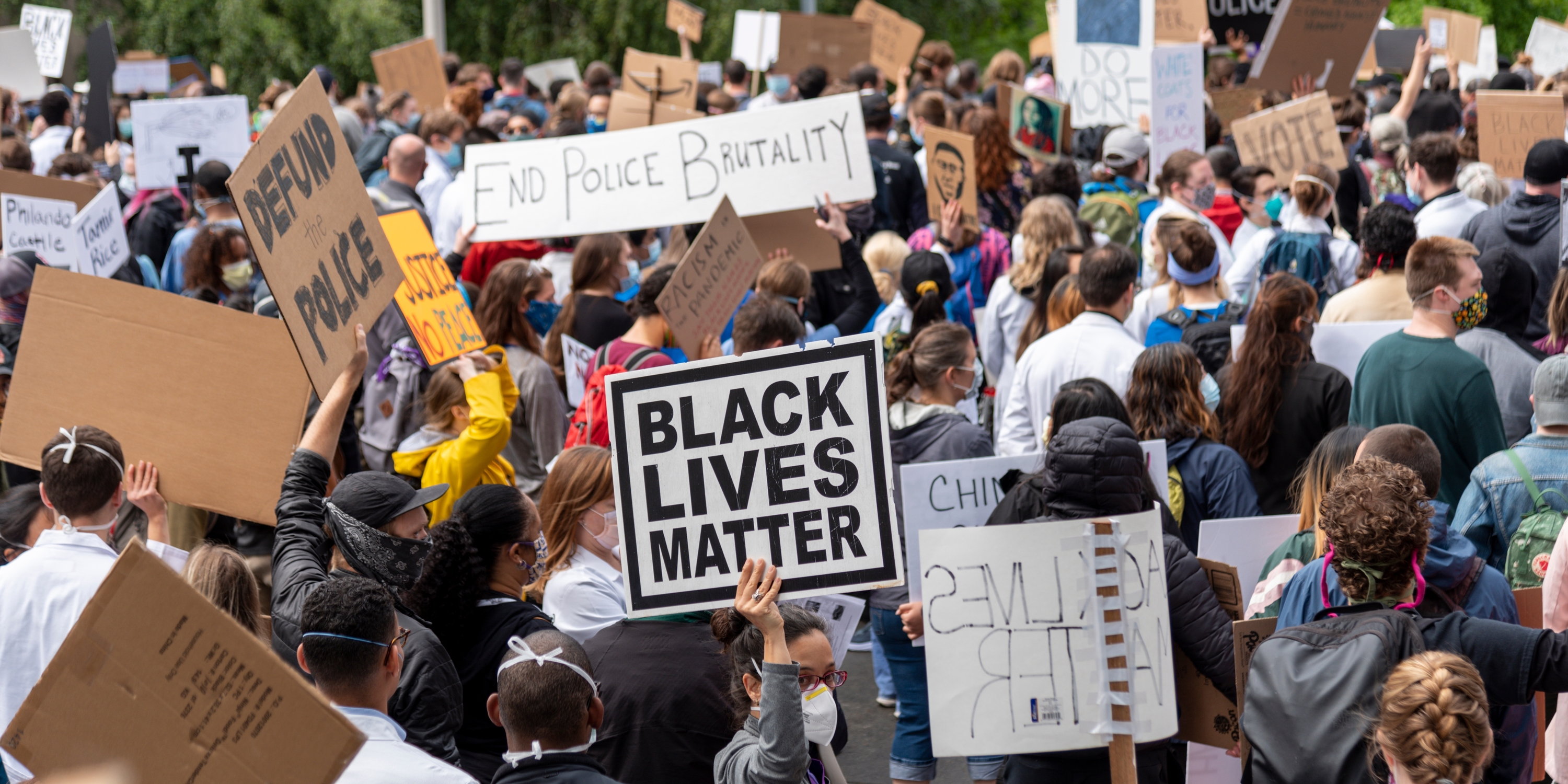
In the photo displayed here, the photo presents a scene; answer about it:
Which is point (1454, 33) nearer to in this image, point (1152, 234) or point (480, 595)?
point (1152, 234)

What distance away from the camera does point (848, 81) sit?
1398 cm

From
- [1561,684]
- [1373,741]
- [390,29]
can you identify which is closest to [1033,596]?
[1373,741]

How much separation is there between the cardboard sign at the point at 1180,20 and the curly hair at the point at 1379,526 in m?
11.3

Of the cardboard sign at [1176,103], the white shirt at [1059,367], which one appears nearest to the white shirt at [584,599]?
the white shirt at [1059,367]

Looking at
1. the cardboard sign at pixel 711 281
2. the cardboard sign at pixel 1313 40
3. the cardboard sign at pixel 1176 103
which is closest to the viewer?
the cardboard sign at pixel 711 281

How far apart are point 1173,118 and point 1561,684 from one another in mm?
7410

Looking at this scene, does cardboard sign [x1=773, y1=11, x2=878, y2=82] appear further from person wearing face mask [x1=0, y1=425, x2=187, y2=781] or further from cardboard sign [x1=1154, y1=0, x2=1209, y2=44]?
person wearing face mask [x1=0, y1=425, x2=187, y2=781]

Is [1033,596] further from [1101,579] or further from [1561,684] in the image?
[1561,684]

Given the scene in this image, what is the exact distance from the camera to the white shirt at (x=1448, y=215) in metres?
7.50

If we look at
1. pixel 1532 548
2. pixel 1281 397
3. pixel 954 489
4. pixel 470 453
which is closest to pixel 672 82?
pixel 470 453

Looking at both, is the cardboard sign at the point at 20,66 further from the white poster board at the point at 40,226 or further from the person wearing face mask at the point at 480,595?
the person wearing face mask at the point at 480,595

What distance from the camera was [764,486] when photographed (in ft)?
10.9

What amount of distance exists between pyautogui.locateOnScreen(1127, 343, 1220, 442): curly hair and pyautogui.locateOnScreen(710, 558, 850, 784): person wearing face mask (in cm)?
194

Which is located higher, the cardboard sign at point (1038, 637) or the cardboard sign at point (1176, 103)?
the cardboard sign at point (1176, 103)
